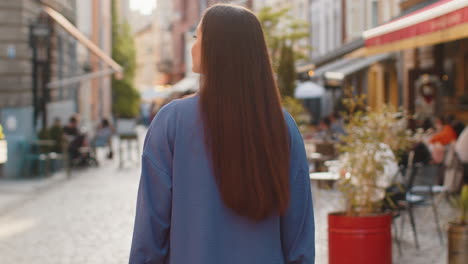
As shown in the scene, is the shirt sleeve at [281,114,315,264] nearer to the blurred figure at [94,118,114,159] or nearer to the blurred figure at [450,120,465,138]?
the blurred figure at [450,120,465,138]

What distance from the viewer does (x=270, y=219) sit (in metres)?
2.95

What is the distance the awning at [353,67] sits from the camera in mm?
24594

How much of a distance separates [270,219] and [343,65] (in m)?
23.6

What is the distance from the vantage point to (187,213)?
292 centimetres

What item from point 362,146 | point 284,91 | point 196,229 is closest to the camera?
point 196,229

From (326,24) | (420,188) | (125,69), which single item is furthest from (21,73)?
(125,69)

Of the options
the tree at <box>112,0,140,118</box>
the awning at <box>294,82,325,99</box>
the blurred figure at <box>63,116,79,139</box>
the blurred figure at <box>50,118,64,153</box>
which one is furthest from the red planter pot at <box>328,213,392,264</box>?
the tree at <box>112,0,140,118</box>

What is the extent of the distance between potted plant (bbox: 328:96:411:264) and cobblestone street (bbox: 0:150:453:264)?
1133 mm

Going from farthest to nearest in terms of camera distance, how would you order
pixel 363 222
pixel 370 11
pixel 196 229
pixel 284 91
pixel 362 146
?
pixel 370 11 < pixel 284 91 < pixel 362 146 < pixel 363 222 < pixel 196 229

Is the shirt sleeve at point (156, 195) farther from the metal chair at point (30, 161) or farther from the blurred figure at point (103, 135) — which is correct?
the blurred figure at point (103, 135)

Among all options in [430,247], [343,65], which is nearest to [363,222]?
[430,247]

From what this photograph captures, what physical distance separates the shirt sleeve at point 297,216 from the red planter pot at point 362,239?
390 centimetres

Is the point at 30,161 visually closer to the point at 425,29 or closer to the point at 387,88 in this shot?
the point at 425,29

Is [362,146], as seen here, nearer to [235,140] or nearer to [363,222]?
[363,222]
